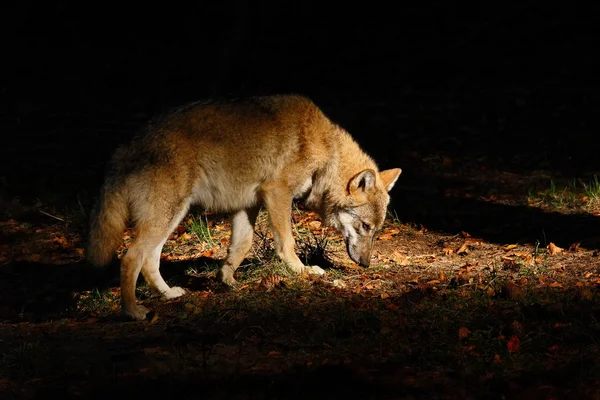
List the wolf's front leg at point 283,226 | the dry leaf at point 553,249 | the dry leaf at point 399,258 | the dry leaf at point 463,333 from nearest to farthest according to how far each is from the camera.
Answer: the dry leaf at point 463,333
the wolf's front leg at point 283,226
the dry leaf at point 553,249
the dry leaf at point 399,258

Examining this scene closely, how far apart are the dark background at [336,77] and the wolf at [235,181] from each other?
162 cm

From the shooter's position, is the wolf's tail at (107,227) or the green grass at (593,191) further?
the green grass at (593,191)

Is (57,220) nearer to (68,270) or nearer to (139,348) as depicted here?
(68,270)

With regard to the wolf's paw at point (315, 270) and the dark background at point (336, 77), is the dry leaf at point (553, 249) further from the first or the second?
the wolf's paw at point (315, 270)

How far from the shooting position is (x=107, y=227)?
610cm

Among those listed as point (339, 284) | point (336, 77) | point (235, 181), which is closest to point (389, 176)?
point (339, 284)

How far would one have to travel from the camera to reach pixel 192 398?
4.01m

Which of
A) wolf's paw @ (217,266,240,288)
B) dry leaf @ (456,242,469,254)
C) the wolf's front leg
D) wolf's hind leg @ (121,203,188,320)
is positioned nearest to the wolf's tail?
wolf's hind leg @ (121,203,188,320)

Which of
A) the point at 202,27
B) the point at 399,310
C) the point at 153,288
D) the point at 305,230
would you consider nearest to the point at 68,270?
the point at 153,288

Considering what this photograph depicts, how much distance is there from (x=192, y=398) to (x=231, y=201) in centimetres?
304

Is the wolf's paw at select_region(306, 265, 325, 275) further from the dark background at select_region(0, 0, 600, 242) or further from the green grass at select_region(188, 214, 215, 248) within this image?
the dark background at select_region(0, 0, 600, 242)

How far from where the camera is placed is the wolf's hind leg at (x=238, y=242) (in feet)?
23.2

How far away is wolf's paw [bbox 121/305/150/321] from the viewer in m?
5.89

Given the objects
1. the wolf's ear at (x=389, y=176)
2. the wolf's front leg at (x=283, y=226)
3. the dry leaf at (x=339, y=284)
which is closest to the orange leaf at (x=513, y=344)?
the dry leaf at (x=339, y=284)
